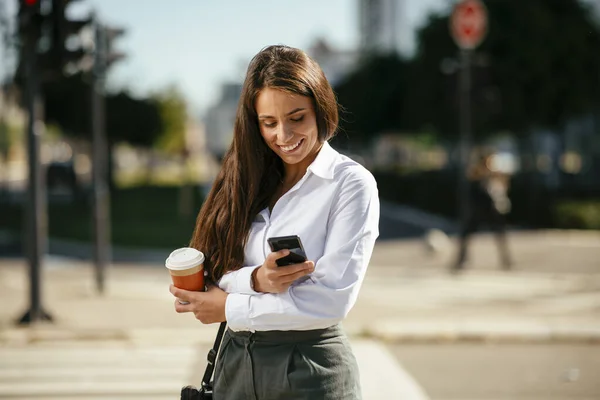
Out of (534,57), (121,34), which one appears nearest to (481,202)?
(121,34)

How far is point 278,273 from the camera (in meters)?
2.05

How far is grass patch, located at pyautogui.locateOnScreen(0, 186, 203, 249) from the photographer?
19.5 m

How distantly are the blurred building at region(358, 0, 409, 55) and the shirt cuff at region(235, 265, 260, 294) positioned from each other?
10610 centimetres

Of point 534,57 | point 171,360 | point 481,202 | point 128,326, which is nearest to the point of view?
point 171,360

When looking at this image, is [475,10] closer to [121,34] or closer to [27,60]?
[121,34]

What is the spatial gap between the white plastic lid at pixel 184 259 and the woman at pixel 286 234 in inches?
3.3

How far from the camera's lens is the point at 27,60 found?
845cm

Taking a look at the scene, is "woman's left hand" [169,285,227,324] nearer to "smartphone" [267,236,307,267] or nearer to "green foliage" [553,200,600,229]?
"smartphone" [267,236,307,267]

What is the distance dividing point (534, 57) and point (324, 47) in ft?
375

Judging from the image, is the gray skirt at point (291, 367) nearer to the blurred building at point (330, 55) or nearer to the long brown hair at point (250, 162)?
the long brown hair at point (250, 162)

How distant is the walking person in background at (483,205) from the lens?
1325 centimetres

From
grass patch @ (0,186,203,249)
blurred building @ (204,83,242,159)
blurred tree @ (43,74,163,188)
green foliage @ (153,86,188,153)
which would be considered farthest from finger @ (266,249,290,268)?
blurred building @ (204,83,242,159)

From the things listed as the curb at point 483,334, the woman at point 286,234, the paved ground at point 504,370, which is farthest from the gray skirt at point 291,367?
the curb at point 483,334

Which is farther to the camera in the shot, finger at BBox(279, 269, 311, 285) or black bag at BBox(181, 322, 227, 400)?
black bag at BBox(181, 322, 227, 400)
